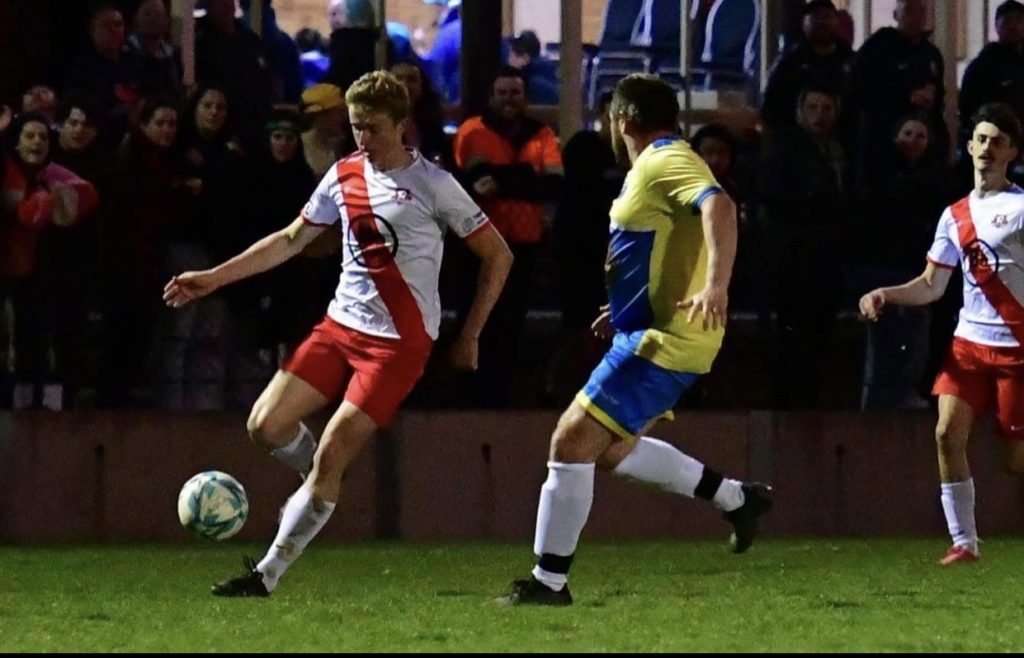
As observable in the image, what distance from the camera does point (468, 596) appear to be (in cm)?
944

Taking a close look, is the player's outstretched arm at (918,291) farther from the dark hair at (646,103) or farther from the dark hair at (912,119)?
the dark hair at (912,119)

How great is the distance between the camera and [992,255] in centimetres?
1094

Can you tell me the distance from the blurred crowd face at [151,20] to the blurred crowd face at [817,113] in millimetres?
3527

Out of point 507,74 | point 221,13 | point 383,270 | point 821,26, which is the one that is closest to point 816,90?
point 821,26

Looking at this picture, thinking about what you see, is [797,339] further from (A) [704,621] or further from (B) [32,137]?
(A) [704,621]

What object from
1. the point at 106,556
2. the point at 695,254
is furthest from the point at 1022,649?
the point at 106,556

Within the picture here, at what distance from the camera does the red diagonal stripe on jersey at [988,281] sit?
10.9 meters

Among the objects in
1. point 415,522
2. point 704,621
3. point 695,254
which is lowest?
point 415,522

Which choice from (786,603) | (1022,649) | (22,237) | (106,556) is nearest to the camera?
(1022,649)

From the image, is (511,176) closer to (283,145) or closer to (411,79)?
(411,79)

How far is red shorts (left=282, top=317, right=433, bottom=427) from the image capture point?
9.29 meters

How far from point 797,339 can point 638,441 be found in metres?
4.19

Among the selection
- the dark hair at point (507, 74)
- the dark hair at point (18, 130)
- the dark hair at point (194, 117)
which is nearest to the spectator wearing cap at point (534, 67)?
the dark hair at point (507, 74)

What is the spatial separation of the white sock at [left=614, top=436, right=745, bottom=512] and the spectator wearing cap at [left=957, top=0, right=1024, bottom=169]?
18.2 feet
